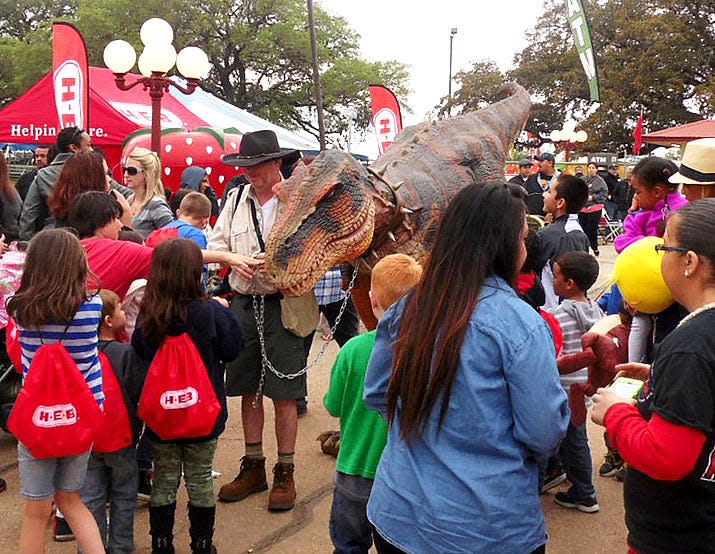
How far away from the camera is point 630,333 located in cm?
295

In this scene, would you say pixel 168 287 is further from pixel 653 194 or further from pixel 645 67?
pixel 645 67

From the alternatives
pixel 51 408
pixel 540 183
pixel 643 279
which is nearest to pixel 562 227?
pixel 643 279

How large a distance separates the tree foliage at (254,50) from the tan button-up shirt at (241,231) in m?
29.6

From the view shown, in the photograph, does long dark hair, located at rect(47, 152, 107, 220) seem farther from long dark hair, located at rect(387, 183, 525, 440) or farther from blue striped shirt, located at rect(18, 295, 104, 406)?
long dark hair, located at rect(387, 183, 525, 440)

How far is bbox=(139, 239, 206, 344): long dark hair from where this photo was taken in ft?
9.75

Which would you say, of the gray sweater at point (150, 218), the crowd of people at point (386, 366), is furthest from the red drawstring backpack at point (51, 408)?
the gray sweater at point (150, 218)

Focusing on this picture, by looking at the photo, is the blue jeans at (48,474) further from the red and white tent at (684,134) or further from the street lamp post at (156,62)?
the red and white tent at (684,134)

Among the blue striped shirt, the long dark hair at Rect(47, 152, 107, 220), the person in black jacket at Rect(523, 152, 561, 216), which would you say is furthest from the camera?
the person in black jacket at Rect(523, 152, 561, 216)

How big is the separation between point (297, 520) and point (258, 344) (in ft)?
3.03

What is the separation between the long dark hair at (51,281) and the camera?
109 inches

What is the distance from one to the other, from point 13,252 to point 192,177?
4.30 metres

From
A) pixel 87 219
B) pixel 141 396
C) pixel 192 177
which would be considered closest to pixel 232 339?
pixel 141 396

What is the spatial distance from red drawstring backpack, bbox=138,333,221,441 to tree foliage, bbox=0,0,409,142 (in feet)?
100

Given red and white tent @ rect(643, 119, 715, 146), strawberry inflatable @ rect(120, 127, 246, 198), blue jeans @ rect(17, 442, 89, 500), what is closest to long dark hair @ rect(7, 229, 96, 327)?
blue jeans @ rect(17, 442, 89, 500)
